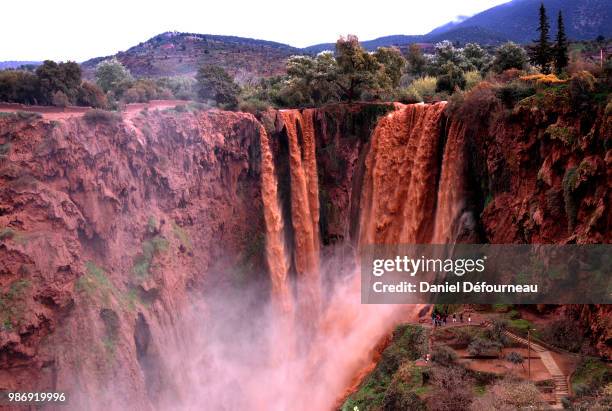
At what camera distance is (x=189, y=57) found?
2689 inches

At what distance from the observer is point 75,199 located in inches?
759

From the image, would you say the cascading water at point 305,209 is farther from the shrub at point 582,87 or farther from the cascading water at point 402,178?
the shrub at point 582,87

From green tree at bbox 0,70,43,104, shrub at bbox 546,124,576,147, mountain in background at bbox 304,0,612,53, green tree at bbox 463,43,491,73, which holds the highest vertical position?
mountain in background at bbox 304,0,612,53

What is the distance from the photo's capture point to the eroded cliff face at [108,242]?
17391 millimetres

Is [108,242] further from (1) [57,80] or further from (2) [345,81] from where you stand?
(2) [345,81]

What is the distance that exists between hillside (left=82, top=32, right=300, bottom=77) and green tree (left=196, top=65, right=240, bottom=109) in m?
29.4

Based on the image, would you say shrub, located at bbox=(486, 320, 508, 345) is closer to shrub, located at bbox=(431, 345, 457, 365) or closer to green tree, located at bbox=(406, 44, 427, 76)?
shrub, located at bbox=(431, 345, 457, 365)

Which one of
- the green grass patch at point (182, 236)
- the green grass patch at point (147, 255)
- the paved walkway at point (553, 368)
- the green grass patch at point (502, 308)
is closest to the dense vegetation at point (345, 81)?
the green grass patch at point (182, 236)

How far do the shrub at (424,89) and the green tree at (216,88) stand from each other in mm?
9999

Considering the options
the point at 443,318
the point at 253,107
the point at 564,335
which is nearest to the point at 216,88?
the point at 253,107

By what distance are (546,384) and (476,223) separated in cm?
769

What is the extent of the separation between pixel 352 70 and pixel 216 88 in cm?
804

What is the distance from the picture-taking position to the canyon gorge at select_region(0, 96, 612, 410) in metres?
17.3

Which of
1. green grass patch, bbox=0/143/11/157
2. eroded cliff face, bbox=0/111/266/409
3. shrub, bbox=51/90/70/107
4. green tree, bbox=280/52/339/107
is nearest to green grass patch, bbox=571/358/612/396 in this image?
eroded cliff face, bbox=0/111/266/409
